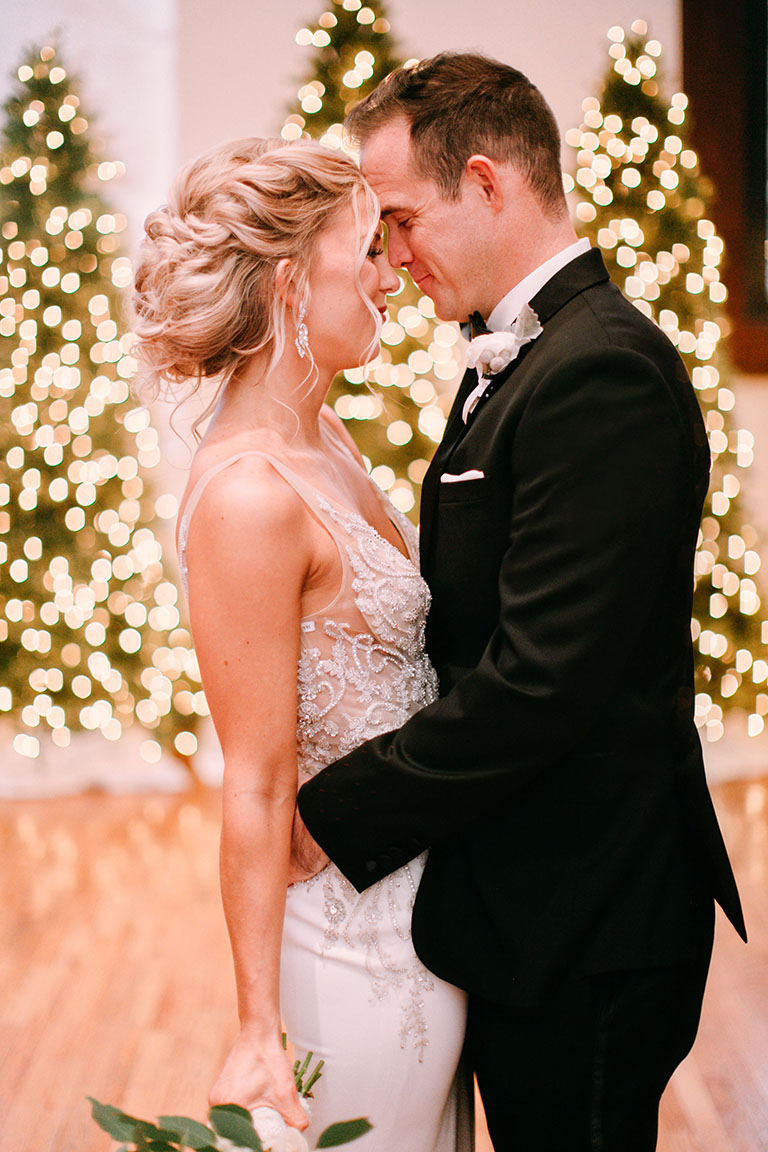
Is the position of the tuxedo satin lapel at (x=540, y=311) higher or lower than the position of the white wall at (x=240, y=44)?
lower

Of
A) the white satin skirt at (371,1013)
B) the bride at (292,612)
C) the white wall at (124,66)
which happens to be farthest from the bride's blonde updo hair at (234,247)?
the white wall at (124,66)

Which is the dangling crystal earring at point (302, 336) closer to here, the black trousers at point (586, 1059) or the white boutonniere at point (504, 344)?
the white boutonniere at point (504, 344)

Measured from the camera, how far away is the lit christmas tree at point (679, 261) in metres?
4.43

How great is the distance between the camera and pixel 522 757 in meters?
1.35

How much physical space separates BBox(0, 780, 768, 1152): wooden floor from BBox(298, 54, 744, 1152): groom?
1323 mm

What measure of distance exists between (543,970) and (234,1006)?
1.99m

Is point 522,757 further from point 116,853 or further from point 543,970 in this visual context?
point 116,853

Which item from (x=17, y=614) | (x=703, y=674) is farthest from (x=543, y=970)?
(x=17, y=614)

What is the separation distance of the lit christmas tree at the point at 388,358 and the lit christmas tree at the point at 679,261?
0.85 m

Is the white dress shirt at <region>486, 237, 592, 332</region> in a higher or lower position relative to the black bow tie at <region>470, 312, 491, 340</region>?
higher

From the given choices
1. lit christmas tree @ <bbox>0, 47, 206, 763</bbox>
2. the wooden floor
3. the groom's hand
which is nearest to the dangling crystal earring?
the groom's hand

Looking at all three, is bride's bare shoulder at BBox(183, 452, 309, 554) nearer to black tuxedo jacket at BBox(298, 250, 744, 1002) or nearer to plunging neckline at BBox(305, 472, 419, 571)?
plunging neckline at BBox(305, 472, 419, 571)

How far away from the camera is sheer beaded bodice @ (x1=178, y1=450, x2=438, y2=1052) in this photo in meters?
1.47

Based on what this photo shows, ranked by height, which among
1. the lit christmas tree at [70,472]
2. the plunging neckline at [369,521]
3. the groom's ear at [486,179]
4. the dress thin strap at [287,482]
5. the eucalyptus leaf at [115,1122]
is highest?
the groom's ear at [486,179]
